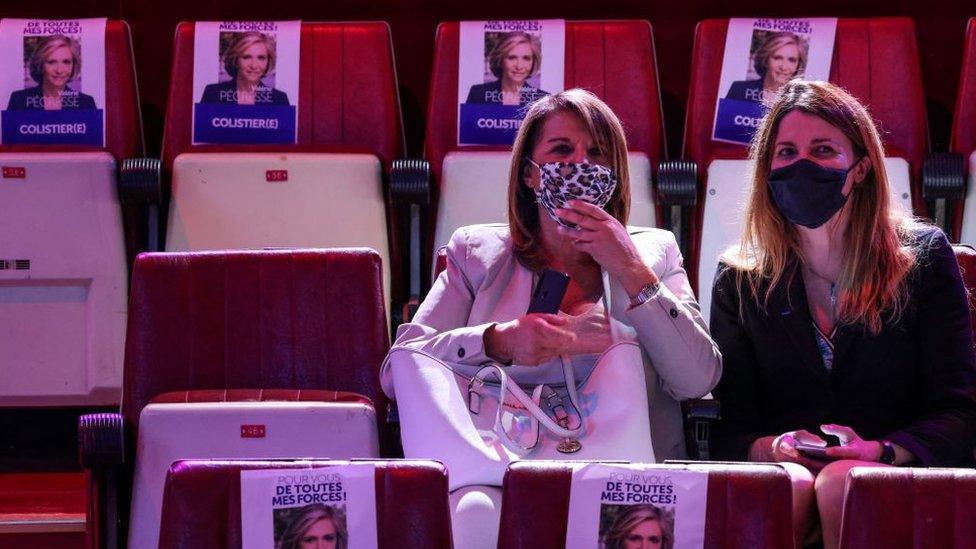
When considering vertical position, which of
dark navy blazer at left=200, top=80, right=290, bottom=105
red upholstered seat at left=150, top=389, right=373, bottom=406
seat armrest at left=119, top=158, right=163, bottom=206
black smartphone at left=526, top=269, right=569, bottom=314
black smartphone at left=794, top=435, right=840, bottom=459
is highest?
dark navy blazer at left=200, top=80, right=290, bottom=105

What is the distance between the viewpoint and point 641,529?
117cm

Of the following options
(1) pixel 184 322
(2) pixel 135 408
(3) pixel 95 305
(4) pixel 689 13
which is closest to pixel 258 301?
(1) pixel 184 322

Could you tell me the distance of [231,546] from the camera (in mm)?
1197

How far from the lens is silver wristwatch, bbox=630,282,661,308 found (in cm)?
165

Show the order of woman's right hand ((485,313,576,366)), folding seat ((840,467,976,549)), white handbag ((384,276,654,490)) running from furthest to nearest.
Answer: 1. woman's right hand ((485,313,576,366))
2. white handbag ((384,276,654,490))
3. folding seat ((840,467,976,549))

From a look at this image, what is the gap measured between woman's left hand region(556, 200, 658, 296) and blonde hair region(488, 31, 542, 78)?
0.89 meters

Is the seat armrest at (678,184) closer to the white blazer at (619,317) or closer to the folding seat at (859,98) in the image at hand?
the folding seat at (859,98)

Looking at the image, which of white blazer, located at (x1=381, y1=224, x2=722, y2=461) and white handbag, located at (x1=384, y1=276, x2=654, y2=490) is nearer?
white handbag, located at (x1=384, y1=276, x2=654, y2=490)

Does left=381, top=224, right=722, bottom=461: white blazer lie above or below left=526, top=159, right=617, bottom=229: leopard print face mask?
below

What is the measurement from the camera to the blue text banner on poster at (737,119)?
2.51 metres

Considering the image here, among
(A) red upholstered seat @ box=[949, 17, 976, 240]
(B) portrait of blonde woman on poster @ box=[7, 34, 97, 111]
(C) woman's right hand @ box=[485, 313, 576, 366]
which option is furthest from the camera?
(B) portrait of blonde woman on poster @ box=[7, 34, 97, 111]

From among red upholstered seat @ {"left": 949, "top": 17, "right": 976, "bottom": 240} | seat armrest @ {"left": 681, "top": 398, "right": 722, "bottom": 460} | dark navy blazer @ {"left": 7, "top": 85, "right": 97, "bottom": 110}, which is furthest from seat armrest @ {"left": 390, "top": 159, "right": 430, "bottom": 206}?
red upholstered seat @ {"left": 949, "top": 17, "right": 976, "bottom": 240}

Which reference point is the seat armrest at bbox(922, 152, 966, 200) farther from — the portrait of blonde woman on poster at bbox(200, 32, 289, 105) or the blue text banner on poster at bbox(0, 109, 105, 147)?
the blue text banner on poster at bbox(0, 109, 105, 147)

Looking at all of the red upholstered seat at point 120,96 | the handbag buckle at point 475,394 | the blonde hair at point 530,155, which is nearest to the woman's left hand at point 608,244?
the blonde hair at point 530,155
